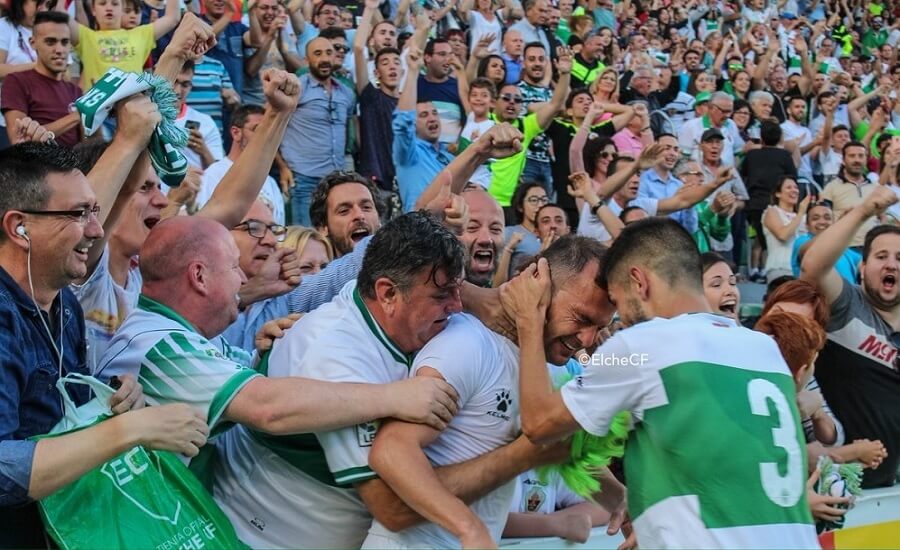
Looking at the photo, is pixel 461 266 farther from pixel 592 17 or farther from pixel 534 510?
pixel 592 17

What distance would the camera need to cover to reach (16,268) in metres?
3.09

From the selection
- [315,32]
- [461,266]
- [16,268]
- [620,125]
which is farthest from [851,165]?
[16,268]

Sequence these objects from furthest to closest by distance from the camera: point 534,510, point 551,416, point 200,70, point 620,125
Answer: point 620,125 < point 200,70 < point 534,510 < point 551,416

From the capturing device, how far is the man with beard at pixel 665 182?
10945 mm

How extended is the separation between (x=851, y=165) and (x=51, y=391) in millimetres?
11533

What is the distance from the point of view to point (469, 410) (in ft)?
10.9

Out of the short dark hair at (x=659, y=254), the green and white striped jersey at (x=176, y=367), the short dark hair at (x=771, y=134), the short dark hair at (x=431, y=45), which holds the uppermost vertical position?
the short dark hair at (x=659, y=254)

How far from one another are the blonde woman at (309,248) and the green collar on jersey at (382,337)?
1.97 meters

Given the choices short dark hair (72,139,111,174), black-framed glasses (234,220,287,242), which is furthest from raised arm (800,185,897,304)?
→ short dark hair (72,139,111,174)

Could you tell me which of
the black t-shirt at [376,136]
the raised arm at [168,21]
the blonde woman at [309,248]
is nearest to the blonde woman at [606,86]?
the black t-shirt at [376,136]

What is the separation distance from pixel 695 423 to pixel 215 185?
16.3ft

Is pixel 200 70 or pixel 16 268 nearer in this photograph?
pixel 16 268

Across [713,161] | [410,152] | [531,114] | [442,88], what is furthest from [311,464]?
[713,161]

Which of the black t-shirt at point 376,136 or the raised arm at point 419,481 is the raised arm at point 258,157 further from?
the black t-shirt at point 376,136
